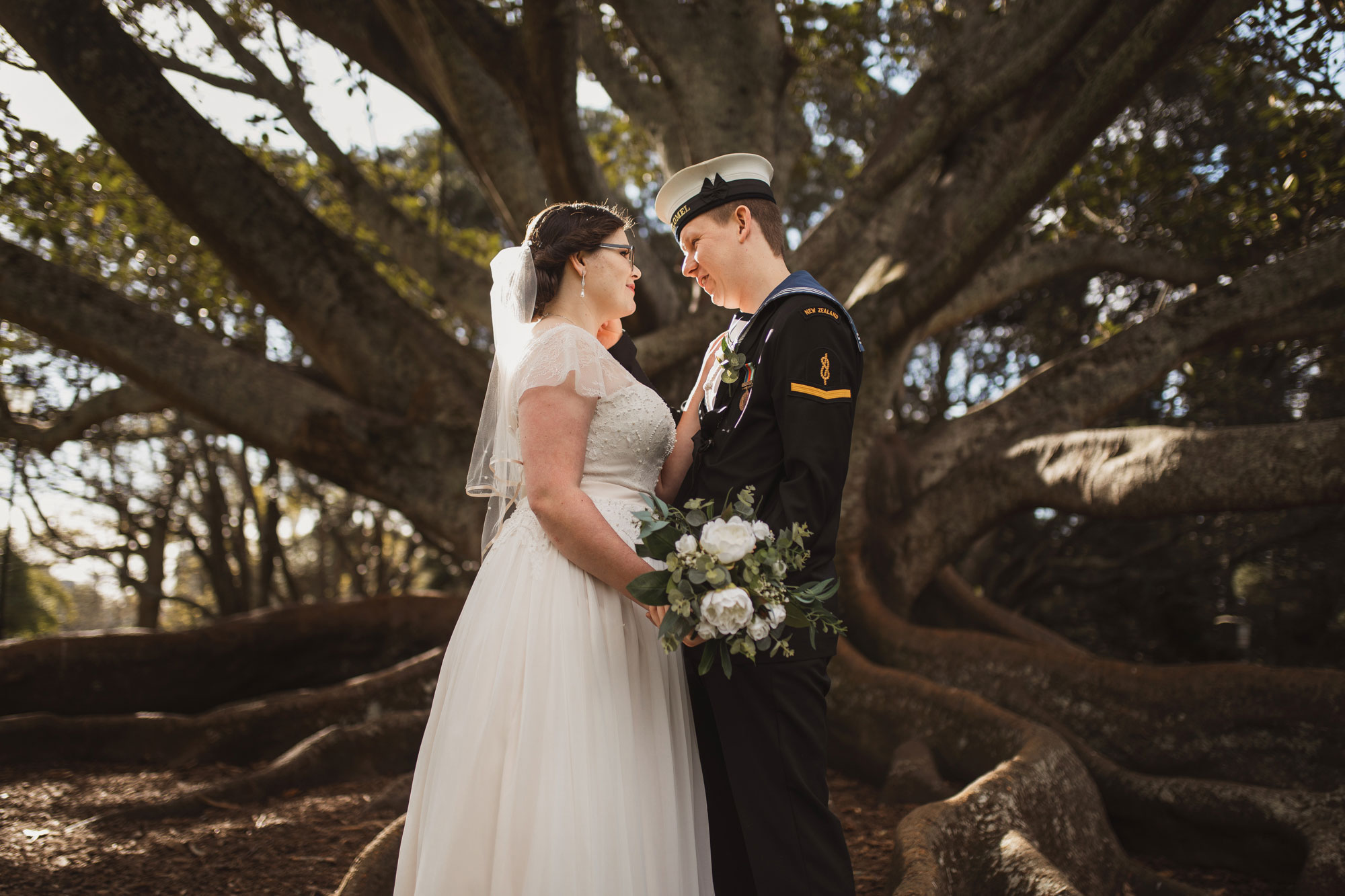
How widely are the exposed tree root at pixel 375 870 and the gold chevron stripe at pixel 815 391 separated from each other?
218cm

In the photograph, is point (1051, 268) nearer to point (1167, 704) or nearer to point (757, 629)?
point (1167, 704)

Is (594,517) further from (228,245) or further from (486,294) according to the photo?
(486,294)

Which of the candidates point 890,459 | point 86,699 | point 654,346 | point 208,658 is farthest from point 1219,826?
point 86,699

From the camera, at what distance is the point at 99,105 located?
464 cm

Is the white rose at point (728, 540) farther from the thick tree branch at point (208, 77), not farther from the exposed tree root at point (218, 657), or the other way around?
the thick tree branch at point (208, 77)

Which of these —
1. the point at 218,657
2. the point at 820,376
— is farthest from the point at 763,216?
the point at 218,657

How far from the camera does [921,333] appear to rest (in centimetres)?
556

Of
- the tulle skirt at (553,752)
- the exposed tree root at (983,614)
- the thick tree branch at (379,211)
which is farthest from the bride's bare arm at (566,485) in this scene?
the exposed tree root at (983,614)

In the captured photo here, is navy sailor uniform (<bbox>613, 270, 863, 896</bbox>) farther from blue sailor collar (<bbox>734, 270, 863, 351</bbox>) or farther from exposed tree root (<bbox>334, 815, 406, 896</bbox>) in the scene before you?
exposed tree root (<bbox>334, 815, 406, 896</bbox>)

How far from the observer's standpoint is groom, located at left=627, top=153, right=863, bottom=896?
213 cm

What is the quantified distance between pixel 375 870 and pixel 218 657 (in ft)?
13.8

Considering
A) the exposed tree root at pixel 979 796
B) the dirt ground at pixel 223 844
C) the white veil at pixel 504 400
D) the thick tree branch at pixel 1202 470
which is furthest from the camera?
the thick tree branch at pixel 1202 470

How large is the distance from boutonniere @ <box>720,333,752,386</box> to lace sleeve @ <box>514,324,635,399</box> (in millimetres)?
288

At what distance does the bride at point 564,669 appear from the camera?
2068mm
